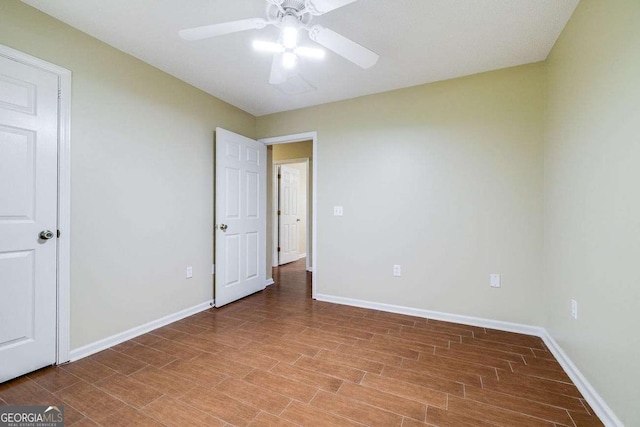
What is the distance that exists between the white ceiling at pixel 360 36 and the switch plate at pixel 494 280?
6.42 ft

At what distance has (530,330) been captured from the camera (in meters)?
2.46

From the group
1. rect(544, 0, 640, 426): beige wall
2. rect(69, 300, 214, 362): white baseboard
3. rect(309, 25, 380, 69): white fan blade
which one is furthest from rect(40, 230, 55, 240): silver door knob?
rect(544, 0, 640, 426): beige wall

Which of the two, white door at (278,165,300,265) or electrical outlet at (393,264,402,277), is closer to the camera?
electrical outlet at (393,264,402,277)

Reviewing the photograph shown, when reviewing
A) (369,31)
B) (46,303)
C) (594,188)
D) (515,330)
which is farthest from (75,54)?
(515,330)

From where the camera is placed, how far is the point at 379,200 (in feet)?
10.1

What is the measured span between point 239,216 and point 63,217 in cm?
167

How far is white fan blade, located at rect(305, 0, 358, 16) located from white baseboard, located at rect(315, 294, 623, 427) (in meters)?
2.41

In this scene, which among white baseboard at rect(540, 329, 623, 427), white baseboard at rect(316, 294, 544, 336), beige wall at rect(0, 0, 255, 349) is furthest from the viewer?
white baseboard at rect(316, 294, 544, 336)

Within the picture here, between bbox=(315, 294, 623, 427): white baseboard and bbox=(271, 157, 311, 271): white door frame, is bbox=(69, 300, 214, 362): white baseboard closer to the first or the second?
bbox=(315, 294, 623, 427): white baseboard

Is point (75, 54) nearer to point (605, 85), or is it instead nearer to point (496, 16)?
point (496, 16)

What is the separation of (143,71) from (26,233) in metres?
1.60

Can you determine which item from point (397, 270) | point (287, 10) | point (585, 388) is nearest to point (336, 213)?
point (397, 270)

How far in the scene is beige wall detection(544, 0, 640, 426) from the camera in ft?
4.15

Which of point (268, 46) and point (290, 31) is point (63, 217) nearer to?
point (268, 46)
